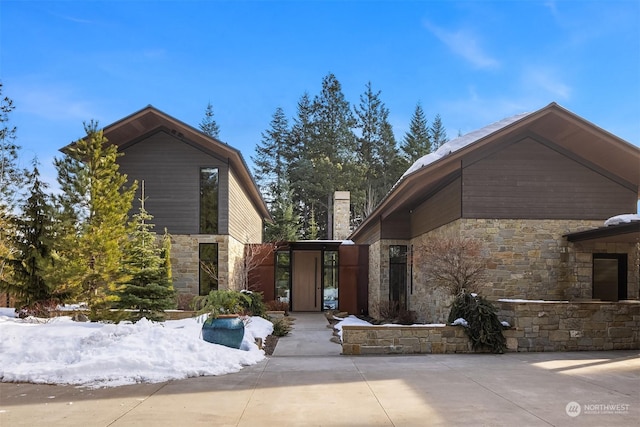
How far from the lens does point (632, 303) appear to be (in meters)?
10.6

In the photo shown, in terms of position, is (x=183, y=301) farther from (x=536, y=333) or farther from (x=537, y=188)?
(x=537, y=188)

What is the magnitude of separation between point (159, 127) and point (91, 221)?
235 inches

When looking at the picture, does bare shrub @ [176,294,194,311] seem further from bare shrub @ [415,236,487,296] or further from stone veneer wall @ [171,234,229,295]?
bare shrub @ [415,236,487,296]

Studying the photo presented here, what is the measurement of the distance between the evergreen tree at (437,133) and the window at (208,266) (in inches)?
1229

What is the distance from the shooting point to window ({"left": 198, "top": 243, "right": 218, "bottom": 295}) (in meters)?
16.2

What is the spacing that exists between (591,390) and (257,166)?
37.2m

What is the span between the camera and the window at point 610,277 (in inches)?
502

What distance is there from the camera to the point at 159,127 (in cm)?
1644

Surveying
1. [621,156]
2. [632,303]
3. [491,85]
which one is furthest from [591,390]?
[491,85]

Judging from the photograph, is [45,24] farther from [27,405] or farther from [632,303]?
[632,303]

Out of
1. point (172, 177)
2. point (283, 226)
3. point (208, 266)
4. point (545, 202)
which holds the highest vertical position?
point (172, 177)

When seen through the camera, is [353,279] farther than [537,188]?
Yes

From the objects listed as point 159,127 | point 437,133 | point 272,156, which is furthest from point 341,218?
point 437,133

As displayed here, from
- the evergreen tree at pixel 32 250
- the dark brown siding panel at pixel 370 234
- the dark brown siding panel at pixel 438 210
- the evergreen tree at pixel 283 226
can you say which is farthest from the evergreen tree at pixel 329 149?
the evergreen tree at pixel 32 250
